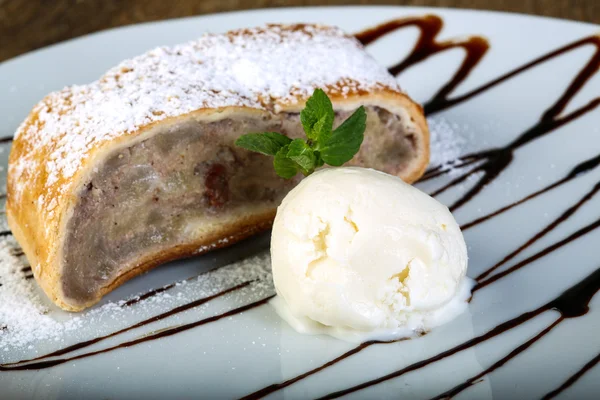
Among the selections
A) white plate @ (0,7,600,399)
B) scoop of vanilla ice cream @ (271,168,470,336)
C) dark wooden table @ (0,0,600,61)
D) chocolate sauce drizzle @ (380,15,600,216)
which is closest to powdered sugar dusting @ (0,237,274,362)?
white plate @ (0,7,600,399)

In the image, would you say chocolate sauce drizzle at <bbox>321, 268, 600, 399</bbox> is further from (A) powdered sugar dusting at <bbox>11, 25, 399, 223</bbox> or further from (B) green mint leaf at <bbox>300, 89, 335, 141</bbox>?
(A) powdered sugar dusting at <bbox>11, 25, 399, 223</bbox>

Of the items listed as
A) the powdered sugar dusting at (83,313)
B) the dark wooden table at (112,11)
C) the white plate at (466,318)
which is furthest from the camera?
the dark wooden table at (112,11)

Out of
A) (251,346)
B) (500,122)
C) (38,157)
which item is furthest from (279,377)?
(500,122)

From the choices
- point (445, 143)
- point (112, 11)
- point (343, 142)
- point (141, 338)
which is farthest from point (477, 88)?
point (112, 11)

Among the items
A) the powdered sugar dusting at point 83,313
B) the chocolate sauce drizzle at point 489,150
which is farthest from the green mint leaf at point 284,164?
the chocolate sauce drizzle at point 489,150

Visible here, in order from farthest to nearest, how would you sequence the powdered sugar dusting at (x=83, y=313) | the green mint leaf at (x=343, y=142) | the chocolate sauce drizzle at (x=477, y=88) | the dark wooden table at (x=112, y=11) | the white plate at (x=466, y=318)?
the dark wooden table at (x=112, y=11), the chocolate sauce drizzle at (x=477, y=88), the green mint leaf at (x=343, y=142), the powdered sugar dusting at (x=83, y=313), the white plate at (x=466, y=318)

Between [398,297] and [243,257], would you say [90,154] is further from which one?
[398,297]

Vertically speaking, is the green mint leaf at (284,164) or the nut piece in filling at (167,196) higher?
the green mint leaf at (284,164)

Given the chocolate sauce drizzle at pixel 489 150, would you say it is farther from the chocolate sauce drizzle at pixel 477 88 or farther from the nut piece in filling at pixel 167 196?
the nut piece in filling at pixel 167 196

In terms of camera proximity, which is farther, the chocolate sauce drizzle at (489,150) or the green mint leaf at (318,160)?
the green mint leaf at (318,160)
